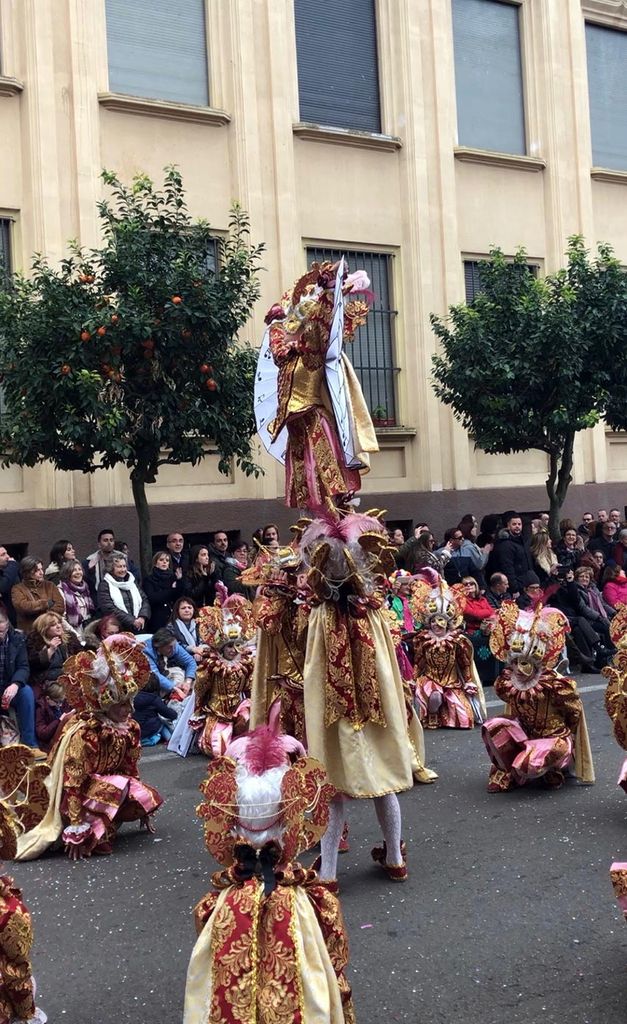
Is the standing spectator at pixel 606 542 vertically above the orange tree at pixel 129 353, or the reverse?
the orange tree at pixel 129 353

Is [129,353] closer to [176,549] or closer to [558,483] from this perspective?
[176,549]

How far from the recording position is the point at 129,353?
39.0 feet

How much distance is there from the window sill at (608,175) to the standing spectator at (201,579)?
11722mm

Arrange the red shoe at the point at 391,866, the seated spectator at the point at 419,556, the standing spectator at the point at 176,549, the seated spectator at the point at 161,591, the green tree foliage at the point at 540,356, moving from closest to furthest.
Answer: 1. the red shoe at the point at 391,866
2. the seated spectator at the point at 161,591
3. the standing spectator at the point at 176,549
4. the seated spectator at the point at 419,556
5. the green tree foliage at the point at 540,356

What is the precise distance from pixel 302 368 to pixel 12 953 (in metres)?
3.60

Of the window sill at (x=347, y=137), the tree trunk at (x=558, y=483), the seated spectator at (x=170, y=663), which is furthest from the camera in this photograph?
the window sill at (x=347, y=137)

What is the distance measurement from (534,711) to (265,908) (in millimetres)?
4118

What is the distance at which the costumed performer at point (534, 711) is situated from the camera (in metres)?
7.56

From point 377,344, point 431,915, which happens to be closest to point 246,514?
point 377,344

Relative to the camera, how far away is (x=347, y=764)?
5848 mm

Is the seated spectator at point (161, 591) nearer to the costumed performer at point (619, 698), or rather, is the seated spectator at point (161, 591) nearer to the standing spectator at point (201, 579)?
the standing spectator at point (201, 579)

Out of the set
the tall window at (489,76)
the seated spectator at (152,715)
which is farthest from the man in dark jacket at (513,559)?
the tall window at (489,76)

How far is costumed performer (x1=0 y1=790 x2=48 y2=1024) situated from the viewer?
158 inches

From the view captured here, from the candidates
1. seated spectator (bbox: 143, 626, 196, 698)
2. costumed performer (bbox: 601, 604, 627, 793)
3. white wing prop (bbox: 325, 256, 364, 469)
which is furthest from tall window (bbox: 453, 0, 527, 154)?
costumed performer (bbox: 601, 604, 627, 793)
